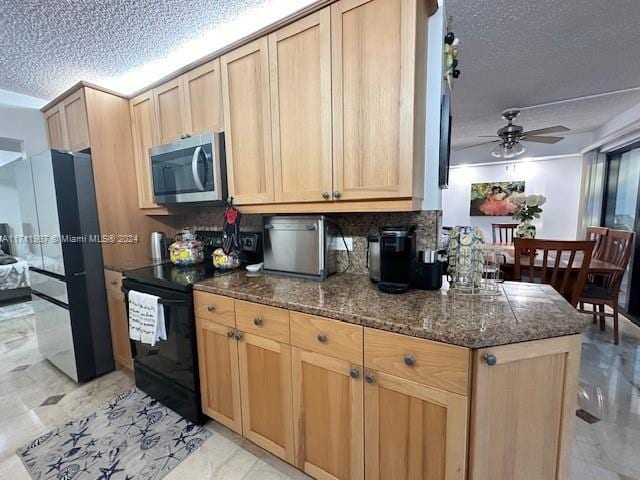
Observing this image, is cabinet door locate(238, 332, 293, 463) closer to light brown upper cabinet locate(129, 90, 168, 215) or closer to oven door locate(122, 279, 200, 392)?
oven door locate(122, 279, 200, 392)

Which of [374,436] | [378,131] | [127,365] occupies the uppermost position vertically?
[378,131]

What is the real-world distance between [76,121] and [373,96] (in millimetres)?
2343

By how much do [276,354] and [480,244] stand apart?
3.56 feet

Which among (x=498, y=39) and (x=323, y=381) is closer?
(x=323, y=381)

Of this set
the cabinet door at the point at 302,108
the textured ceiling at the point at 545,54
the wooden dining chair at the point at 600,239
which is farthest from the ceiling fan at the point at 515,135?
the cabinet door at the point at 302,108

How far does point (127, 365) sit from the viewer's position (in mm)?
2184

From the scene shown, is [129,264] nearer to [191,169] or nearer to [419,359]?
[191,169]

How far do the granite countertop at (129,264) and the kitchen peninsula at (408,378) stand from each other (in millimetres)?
1128

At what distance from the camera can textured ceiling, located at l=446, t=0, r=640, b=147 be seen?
154cm

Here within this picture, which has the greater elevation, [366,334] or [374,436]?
[366,334]

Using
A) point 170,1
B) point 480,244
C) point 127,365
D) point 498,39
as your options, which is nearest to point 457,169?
point 498,39

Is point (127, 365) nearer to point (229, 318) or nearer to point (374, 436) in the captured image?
point (229, 318)

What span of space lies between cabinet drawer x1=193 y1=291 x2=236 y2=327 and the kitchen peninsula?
14mm

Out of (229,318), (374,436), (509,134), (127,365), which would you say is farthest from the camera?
(509,134)
